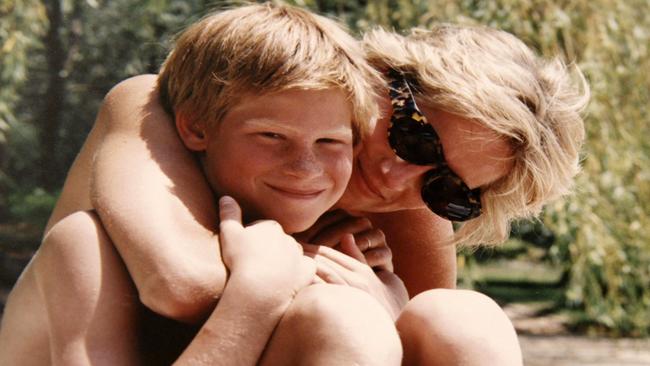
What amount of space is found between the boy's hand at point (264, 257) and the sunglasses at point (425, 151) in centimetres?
48

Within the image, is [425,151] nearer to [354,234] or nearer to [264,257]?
[354,234]

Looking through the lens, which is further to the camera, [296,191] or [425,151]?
[425,151]

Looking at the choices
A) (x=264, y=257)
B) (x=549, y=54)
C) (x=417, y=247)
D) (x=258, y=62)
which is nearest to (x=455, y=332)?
(x=264, y=257)

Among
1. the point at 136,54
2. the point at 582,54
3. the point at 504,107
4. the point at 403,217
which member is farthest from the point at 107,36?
the point at 504,107

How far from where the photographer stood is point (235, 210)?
1741 millimetres

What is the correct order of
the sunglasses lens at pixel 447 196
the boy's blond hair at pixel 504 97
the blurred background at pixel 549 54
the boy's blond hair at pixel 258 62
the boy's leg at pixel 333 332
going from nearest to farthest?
the boy's leg at pixel 333 332
the boy's blond hair at pixel 258 62
the boy's blond hair at pixel 504 97
the sunglasses lens at pixel 447 196
the blurred background at pixel 549 54

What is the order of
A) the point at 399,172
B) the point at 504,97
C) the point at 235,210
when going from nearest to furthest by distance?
the point at 235,210 < the point at 504,97 < the point at 399,172

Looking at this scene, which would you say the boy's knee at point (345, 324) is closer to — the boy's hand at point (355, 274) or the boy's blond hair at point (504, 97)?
the boy's hand at point (355, 274)

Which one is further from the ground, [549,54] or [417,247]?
[417,247]

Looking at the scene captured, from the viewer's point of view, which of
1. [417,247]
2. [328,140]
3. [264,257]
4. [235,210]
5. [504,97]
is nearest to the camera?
[264,257]

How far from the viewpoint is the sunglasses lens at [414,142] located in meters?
2.08

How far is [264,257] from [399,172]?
64cm

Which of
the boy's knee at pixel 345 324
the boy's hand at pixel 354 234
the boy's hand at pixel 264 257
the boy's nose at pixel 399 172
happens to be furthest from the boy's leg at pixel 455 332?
the boy's nose at pixel 399 172

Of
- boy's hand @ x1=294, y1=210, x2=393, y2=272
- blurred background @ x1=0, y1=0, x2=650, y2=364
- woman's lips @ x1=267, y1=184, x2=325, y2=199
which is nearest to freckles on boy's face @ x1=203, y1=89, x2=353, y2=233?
woman's lips @ x1=267, y1=184, x2=325, y2=199
